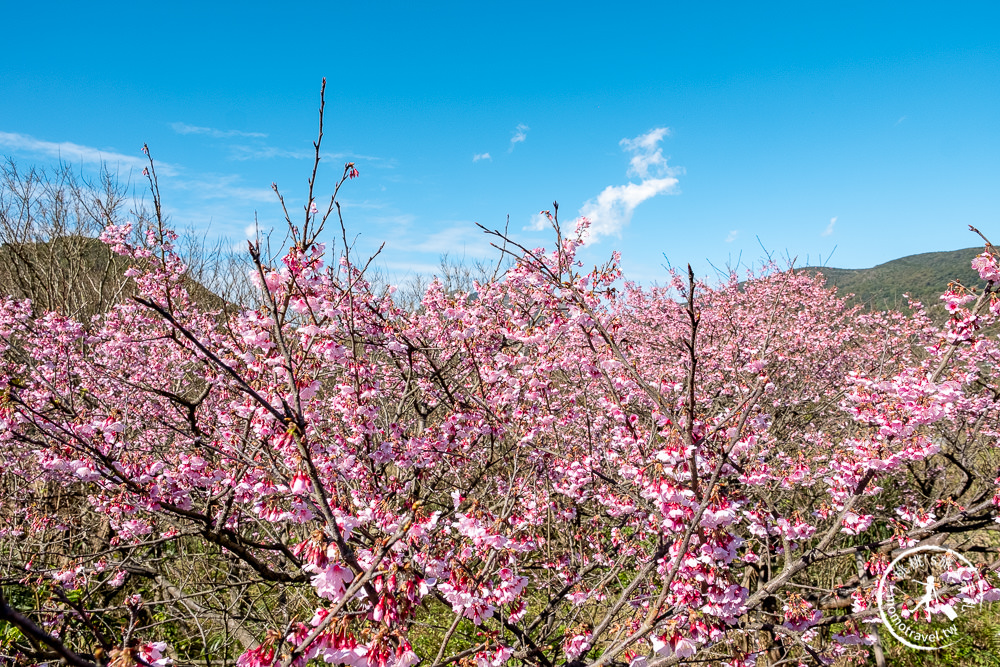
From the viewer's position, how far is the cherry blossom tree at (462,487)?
2.47 m

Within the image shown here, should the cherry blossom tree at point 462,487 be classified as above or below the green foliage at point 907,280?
below

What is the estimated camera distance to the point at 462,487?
5047mm

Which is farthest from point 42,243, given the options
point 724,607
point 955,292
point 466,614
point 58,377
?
point 955,292

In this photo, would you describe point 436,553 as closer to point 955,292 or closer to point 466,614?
point 466,614

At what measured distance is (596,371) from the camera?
4602 mm

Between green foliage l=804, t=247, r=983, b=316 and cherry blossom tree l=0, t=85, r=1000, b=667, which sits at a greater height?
green foliage l=804, t=247, r=983, b=316

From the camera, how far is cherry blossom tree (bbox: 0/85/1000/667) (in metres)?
2.47

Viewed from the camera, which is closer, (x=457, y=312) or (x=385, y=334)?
(x=385, y=334)

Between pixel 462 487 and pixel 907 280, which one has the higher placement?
pixel 907 280

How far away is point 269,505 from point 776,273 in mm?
15419

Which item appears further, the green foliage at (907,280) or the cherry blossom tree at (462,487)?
the green foliage at (907,280)

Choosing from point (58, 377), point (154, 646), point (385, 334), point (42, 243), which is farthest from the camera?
point (42, 243)

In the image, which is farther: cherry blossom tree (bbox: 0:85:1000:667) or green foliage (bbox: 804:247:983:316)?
green foliage (bbox: 804:247:983:316)

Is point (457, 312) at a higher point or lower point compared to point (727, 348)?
higher
